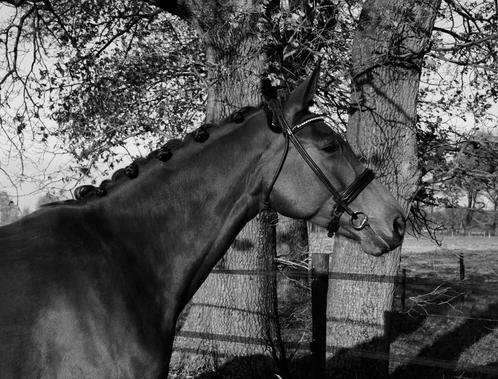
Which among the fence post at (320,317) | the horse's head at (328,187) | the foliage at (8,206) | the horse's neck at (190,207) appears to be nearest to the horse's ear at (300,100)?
the horse's head at (328,187)

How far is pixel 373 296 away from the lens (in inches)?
235

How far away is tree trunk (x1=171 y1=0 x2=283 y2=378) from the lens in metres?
6.30

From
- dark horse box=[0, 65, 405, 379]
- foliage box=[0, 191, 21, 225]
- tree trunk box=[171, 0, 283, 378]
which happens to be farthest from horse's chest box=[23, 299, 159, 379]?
foliage box=[0, 191, 21, 225]

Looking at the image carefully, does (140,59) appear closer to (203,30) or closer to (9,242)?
(203,30)

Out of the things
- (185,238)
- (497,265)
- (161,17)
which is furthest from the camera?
(497,265)

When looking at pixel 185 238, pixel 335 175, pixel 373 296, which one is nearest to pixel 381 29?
pixel 373 296

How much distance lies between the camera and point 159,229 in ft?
10.1

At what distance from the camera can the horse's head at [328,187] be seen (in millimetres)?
3105

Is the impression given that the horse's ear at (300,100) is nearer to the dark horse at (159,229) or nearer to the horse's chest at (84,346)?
the dark horse at (159,229)

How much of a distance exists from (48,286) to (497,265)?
21241 mm

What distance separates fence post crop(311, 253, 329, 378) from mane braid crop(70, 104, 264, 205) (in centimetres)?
278

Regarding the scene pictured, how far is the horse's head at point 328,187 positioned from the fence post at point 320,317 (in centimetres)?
255

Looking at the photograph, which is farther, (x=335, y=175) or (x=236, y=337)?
(x=236, y=337)

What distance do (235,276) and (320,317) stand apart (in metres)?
1.20
